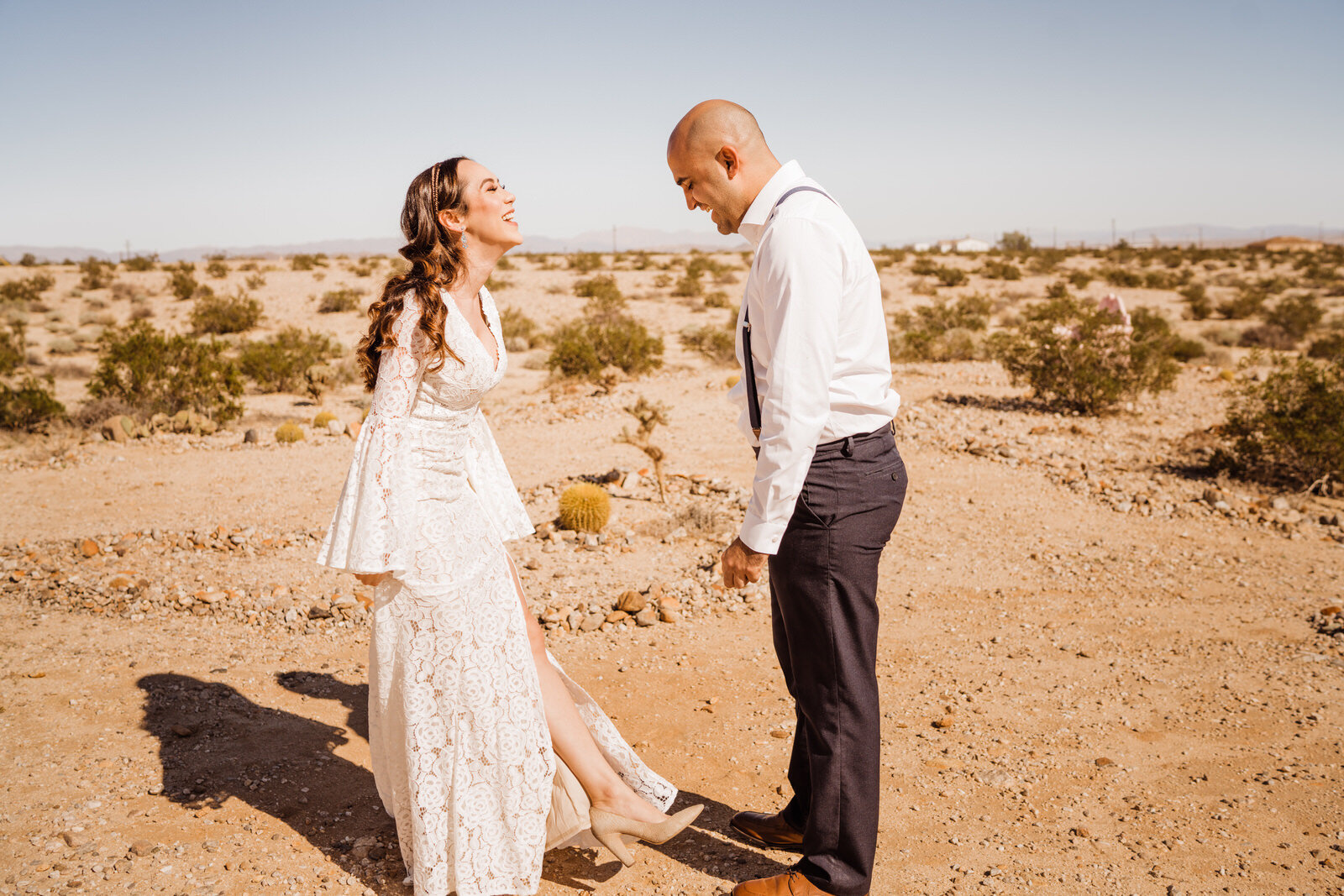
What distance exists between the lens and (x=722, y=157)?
2.23 meters

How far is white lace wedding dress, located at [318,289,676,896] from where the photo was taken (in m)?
2.38

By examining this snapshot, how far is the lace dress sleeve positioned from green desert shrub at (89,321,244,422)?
9216 mm

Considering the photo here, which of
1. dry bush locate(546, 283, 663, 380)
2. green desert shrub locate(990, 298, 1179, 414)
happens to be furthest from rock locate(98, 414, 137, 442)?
green desert shrub locate(990, 298, 1179, 414)

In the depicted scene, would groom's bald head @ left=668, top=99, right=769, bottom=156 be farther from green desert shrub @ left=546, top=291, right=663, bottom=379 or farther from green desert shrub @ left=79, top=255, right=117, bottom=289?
green desert shrub @ left=79, top=255, right=117, bottom=289

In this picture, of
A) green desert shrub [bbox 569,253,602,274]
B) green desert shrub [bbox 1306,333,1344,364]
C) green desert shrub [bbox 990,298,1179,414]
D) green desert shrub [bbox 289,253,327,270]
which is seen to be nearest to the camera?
green desert shrub [bbox 990,298,1179,414]

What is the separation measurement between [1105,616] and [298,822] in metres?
4.27

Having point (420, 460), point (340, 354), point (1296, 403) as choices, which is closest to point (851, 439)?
point (420, 460)

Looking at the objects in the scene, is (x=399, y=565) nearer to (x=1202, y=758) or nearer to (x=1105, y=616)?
(x=1202, y=758)

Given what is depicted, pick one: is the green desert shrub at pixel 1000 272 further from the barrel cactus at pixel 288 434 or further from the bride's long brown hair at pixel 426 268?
the bride's long brown hair at pixel 426 268

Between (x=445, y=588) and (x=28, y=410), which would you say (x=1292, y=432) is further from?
(x=28, y=410)

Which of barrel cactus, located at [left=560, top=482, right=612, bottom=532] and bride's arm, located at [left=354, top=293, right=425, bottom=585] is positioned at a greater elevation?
bride's arm, located at [left=354, top=293, right=425, bottom=585]

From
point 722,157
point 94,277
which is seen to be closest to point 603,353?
point 722,157

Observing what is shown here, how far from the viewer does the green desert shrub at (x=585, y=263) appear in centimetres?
3366

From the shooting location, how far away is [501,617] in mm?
2529
